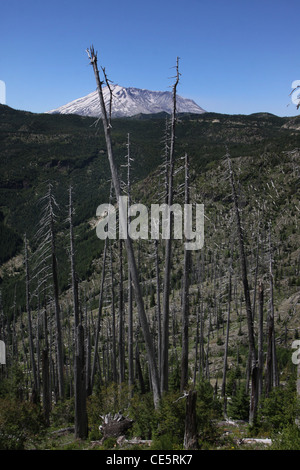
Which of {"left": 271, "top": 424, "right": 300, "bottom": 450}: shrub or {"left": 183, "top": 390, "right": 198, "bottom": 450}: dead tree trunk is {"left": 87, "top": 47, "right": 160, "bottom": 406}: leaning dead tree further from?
{"left": 271, "top": 424, "right": 300, "bottom": 450}: shrub

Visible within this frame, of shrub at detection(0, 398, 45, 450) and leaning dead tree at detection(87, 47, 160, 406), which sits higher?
leaning dead tree at detection(87, 47, 160, 406)

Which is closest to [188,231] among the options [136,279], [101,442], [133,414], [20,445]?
[136,279]

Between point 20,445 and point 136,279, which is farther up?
point 136,279

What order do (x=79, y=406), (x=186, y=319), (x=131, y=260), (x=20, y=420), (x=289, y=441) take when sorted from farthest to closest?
(x=186, y=319) → (x=20, y=420) → (x=79, y=406) → (x=131, y=260) → (x=289, y=441)

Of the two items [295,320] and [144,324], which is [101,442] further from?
[295,320]

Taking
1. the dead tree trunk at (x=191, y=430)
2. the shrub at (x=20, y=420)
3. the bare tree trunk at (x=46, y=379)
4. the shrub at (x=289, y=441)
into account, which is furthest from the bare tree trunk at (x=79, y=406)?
the shrub at (x=289, y=441)

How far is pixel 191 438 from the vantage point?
9539mm

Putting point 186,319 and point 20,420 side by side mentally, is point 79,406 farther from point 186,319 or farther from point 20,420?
point 186,319

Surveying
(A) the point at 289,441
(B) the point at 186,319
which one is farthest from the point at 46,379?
(A) the point at 289,441

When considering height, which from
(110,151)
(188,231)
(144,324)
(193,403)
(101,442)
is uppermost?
(110,151)

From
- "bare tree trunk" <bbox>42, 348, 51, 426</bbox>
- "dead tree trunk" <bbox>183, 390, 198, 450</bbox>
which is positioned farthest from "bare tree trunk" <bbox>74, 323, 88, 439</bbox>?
"bare tree trunk" <bbox>42, 348, 51, 426</bbox>

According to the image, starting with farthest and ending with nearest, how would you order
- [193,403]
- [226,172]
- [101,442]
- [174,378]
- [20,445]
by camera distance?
[174,378], [226,172], [101,442], [20,445], [193,403]

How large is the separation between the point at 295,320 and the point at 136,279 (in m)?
55.0

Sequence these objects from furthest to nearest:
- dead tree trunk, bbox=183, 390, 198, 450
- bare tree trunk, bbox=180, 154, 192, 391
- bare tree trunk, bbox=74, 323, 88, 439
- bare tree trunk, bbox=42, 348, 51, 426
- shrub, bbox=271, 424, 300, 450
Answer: bare tree trunk, bbox=42, 348, 51, 426 < bare tree trunk, bbox=180, 154, 192, 391 < bare tree trunk, bbox=74, 323, 88, 439 < dead tree trunk, bbox=183, 390, 198, 450 < shrub, bbox=271, 424, 300, 450
